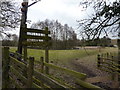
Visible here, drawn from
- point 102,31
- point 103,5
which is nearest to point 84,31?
point 102,31

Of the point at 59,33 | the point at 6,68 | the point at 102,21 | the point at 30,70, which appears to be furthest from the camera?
the point at 59,33

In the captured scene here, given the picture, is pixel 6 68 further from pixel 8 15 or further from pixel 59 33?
pixel 59 33

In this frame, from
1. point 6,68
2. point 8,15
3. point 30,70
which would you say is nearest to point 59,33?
point 8,15

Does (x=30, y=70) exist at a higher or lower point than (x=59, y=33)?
lower

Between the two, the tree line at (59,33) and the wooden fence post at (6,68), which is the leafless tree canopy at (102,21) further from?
the tree line at (59,33)

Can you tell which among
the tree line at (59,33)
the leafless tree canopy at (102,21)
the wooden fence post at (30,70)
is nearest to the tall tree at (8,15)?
the leafless tree canopy at (102,21)

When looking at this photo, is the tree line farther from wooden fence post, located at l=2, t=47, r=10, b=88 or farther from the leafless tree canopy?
wooden fence post, located at l=2, t=47, r=10, b=88

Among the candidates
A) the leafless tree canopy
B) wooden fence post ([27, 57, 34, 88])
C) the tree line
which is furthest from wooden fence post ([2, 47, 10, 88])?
the tree line

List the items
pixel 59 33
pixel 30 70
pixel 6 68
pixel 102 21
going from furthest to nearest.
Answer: pixel 59 33 → pixel 102 21 → pixel 6 68 → pixel 30 70

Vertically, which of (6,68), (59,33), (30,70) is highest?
(59,33)

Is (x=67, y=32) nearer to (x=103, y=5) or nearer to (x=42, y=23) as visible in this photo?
(x=42, y=23)

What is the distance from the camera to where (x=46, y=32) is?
6.57 meters

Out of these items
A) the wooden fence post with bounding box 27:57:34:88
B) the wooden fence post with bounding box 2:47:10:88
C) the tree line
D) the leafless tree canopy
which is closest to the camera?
the wooden fence post with bounding box 27:57:34:88

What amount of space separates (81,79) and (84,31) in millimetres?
7639
